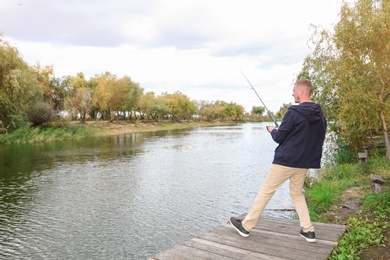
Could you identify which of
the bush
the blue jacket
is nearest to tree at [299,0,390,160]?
the blue jacket

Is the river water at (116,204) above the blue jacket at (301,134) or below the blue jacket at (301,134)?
below

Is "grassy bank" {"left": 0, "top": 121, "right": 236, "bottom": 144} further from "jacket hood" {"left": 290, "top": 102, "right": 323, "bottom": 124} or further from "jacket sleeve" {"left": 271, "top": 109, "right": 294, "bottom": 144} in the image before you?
"jacket hood" {"left": 290, "top": 102, "right": 323, "bottom": 124}

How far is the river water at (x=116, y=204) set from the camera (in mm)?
8578

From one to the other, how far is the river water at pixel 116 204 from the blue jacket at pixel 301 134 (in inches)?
182

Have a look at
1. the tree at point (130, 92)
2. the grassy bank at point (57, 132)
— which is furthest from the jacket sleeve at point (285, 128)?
the tree at point (130, 92)

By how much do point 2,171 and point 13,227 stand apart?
11224 millimetres

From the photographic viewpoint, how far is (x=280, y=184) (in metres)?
4.91

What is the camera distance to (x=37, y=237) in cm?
907

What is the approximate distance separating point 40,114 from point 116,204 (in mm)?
39449

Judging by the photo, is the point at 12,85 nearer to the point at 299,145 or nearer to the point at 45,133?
the point at 45,133

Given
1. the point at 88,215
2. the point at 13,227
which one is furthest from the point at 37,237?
the point at 88,215

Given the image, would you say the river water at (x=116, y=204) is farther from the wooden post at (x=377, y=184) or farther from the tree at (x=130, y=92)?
the tree at (x=130, y=92)

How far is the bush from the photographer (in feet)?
151

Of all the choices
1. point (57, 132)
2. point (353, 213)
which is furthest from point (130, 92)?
point (353, 213)
